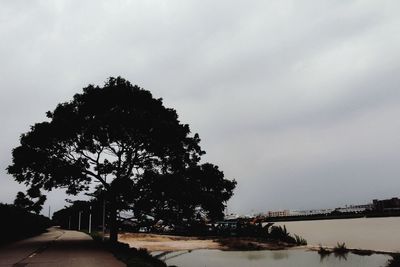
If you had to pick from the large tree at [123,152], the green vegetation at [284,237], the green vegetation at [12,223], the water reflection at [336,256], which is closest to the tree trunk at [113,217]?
the large tree at [123,152]

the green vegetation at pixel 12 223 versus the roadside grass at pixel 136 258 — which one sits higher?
the green vegetation at pixel 12 223

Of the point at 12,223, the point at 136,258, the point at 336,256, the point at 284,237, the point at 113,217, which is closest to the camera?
the point at 136,258

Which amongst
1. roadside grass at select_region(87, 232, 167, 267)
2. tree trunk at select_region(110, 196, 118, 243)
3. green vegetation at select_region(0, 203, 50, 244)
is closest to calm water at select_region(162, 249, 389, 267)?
roadside grass at select_region(87, 232, 167, 267)

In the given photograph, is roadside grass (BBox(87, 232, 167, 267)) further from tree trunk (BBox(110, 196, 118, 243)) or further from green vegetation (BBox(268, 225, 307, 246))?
green vegetation (BBox(268, 225, 307, 246))

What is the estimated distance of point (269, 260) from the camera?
32281 mm

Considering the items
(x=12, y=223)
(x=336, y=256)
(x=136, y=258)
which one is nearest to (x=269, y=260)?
(x=336, y=256)

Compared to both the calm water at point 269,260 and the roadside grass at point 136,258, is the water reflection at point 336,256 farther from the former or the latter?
the roadside grass at point 136,258

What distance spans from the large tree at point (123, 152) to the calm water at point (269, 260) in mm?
3839

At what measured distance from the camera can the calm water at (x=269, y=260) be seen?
29062 mm

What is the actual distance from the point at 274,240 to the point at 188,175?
22.3 meters

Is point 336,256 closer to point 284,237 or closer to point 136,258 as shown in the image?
point 284,237

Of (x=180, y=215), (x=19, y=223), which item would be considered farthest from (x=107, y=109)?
(x=19, y=223)

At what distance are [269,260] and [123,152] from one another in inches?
571

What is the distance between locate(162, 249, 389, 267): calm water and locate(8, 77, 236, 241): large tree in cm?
384
